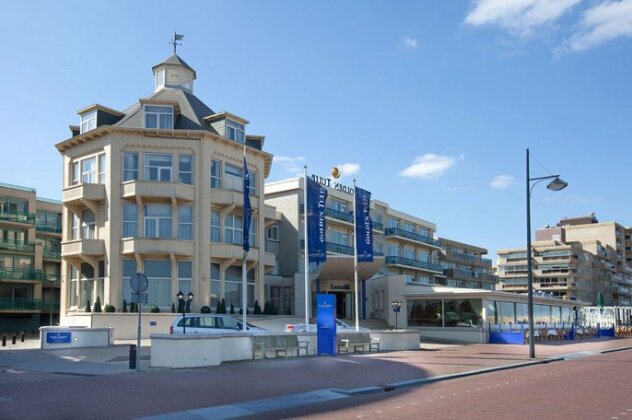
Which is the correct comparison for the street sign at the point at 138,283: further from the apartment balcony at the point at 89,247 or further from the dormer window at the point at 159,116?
the dormer window at the point at 159,116

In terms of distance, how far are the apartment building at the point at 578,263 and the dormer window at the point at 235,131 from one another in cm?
8504

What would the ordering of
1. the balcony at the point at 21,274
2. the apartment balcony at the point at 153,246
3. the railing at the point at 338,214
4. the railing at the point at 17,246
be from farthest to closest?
the railing at the point at 338,214 → the railing at the point at 17,246 → the balcony at the point at 21,274 → the apartment balcony at the point at 153,246

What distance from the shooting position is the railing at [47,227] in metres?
59.8

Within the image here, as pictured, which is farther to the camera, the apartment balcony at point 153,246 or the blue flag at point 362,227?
the apartment balcony at point 153,246

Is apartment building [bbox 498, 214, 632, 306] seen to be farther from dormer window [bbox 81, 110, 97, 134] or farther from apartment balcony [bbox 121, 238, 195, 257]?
dormer window [bbox 81, 110, 97, 134]

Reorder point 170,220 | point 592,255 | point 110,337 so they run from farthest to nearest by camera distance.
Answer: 1. point 592,255
2. point 170,220
3. point 110,337

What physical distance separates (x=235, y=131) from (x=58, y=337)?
1892 centimetres

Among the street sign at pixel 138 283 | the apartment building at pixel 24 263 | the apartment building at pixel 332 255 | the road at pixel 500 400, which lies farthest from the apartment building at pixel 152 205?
the road at pixel 500 400

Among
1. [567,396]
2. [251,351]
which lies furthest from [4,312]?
[567,396]

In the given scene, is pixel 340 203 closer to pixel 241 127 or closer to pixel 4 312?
pixel 241 127

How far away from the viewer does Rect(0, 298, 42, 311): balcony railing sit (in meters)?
53.2

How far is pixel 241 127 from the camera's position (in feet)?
143

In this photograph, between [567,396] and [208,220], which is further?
[208,220]

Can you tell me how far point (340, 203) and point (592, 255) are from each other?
8328 centimetres
